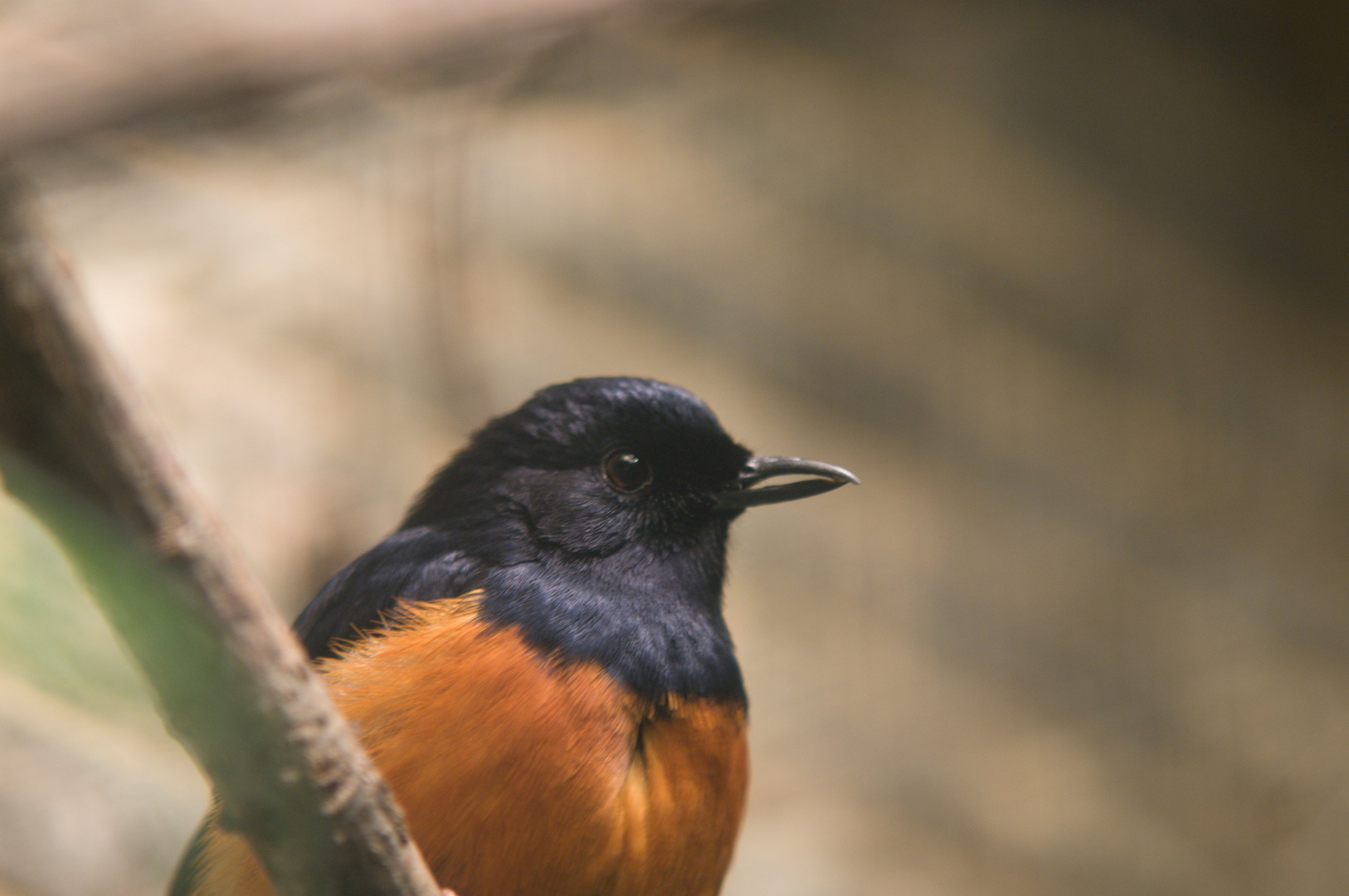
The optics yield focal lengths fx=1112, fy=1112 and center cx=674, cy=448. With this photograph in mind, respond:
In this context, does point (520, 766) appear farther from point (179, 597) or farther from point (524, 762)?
point (179, 597)


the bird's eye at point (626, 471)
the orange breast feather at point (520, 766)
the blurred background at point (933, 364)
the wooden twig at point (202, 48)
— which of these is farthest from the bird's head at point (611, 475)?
the blurred background at point (933, 364)

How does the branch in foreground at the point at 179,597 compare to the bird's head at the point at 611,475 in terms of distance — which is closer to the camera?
the branch in foreground at the point at 179,597

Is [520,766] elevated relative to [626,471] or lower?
lower

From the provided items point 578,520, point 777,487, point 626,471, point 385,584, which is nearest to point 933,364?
point 777,487

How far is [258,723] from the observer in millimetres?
1054

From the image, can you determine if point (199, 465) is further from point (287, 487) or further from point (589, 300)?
point (589, 300)

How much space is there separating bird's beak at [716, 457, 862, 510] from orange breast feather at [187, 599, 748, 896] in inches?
18.9

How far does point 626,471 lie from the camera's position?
7.60ft

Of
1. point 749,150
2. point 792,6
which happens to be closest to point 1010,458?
point 749,150

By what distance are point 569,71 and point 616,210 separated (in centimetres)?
190

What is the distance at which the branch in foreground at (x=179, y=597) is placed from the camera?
77cm

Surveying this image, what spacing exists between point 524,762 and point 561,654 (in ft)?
0.67

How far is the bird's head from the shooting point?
7.34 feet

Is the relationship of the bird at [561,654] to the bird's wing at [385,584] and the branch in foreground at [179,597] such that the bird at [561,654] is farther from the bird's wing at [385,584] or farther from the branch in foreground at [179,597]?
the branch in foreground at [179,597]
